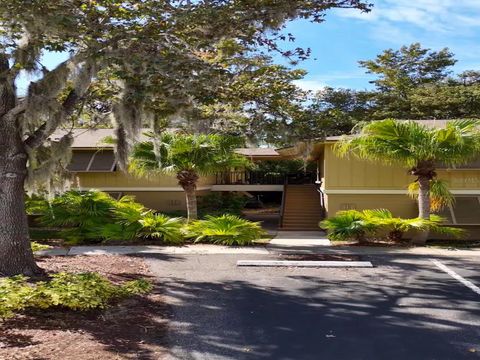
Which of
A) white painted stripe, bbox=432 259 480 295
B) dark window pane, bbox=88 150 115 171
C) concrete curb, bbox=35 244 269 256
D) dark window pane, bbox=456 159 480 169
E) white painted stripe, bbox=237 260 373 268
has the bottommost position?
white painted stripe, bbox=432 259 480 295

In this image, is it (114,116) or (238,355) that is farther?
(114,116)

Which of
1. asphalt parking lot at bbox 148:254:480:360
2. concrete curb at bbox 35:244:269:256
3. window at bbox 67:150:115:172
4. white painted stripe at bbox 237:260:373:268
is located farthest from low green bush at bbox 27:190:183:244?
window at bbox 67:150:115:172

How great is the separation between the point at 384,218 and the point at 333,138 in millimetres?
3277

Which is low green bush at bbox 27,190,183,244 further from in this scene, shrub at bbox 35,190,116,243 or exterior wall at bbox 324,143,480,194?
exterior wall at bbox 324,143,480,194

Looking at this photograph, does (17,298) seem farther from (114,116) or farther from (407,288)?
(407,288)

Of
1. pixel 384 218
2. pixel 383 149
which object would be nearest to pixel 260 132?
pixel 383 149

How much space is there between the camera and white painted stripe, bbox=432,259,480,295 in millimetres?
8539

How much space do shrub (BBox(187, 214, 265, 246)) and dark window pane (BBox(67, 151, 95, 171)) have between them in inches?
317

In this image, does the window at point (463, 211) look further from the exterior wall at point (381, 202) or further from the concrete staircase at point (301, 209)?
the concrete staircase at point (301, 209)

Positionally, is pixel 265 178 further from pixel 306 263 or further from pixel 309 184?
pixel 306 263

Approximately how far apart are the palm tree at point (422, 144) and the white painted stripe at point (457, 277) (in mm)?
3460

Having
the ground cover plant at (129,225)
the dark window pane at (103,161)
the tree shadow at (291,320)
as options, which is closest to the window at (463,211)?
the ground cover plant at (129,225)

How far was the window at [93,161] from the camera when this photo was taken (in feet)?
69.3

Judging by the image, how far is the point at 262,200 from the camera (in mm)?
33938
